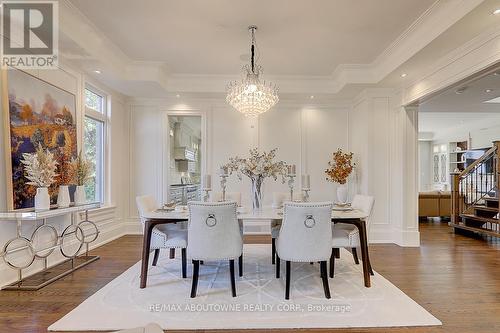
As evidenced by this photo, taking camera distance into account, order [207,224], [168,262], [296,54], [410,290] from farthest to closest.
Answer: [296,54]
[168,262]
[410,290]
[207,224]

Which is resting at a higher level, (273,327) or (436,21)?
(436,21)

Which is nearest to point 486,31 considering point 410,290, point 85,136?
point 410,290

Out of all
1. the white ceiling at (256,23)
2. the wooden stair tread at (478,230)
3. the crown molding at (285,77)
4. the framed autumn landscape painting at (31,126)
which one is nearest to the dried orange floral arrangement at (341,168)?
the crown molding at (285,77)

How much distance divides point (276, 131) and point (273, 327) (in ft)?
13.9

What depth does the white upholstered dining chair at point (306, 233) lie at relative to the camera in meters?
2.67

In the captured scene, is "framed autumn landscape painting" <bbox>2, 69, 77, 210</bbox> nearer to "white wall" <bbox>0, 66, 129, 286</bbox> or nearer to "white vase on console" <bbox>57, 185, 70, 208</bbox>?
"white wall" <bbox>0, 66, 129, 286</bbox>

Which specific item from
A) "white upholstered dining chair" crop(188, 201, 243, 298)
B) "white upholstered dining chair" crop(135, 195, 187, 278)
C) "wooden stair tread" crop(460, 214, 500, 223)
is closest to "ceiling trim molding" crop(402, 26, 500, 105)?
"wooden stair tread" crop(460, 214, 500, 223)

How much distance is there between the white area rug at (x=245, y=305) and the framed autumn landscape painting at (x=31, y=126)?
1464 mm

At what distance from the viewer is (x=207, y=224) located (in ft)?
8.89

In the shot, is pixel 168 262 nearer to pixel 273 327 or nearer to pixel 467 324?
pixel 273 327

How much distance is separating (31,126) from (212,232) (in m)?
2.50

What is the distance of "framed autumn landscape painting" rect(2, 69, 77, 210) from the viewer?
3.03 metres

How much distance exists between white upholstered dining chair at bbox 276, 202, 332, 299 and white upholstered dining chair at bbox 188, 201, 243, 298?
0.50m

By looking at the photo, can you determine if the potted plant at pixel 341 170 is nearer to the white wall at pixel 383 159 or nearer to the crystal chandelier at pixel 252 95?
the white wall at pixel 383 159
